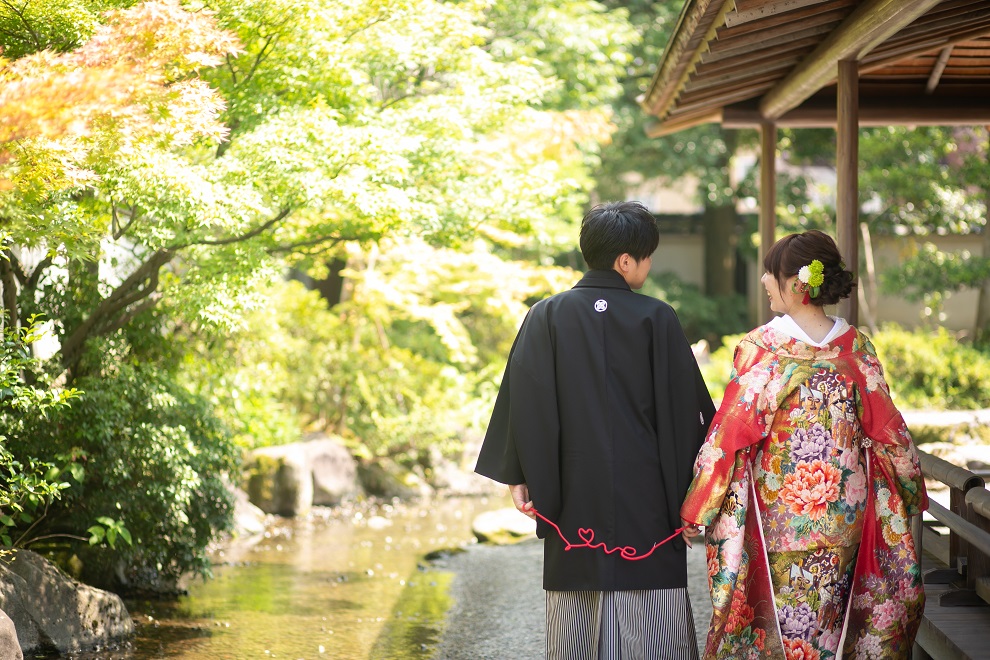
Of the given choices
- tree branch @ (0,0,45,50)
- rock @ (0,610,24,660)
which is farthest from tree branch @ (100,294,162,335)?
rock @ (0,610,24,660)

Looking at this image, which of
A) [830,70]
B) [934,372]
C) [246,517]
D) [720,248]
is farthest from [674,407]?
[720,248]

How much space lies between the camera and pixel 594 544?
10.9 feet

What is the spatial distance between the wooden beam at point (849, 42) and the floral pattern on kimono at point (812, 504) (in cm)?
153

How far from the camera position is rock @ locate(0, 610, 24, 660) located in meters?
4.34

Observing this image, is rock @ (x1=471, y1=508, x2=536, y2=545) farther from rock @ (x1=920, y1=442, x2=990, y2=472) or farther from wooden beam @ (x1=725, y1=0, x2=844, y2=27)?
wooden beam @ (x1=725, y1=0, x2=844, y2=27)

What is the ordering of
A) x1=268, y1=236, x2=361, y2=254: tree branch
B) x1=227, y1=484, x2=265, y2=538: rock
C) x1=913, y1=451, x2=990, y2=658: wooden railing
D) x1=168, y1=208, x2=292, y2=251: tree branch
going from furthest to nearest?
x1=227, y1=484, x2=265, y2=538: rock
x1=268, y1=236, x2=361, y2=254: tree branch
x1=168, y1=208, x2=292, y2=251: tree branch
x1=913, y1=451, x2=990, y2=658: wooden railing

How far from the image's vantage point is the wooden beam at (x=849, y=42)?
421cm

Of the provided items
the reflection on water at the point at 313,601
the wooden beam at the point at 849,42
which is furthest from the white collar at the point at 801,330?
the reflection on water at the point at 313,601

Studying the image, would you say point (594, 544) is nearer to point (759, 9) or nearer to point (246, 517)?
point (759, 9)

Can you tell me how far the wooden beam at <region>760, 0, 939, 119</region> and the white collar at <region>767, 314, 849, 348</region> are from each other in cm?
143

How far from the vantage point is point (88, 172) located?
4.47 metres

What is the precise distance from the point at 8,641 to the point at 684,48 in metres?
4.12

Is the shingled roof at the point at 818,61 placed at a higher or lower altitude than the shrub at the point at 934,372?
higher

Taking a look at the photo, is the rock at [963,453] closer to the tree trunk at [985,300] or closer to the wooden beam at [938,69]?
the wooden beam at [938,69]
